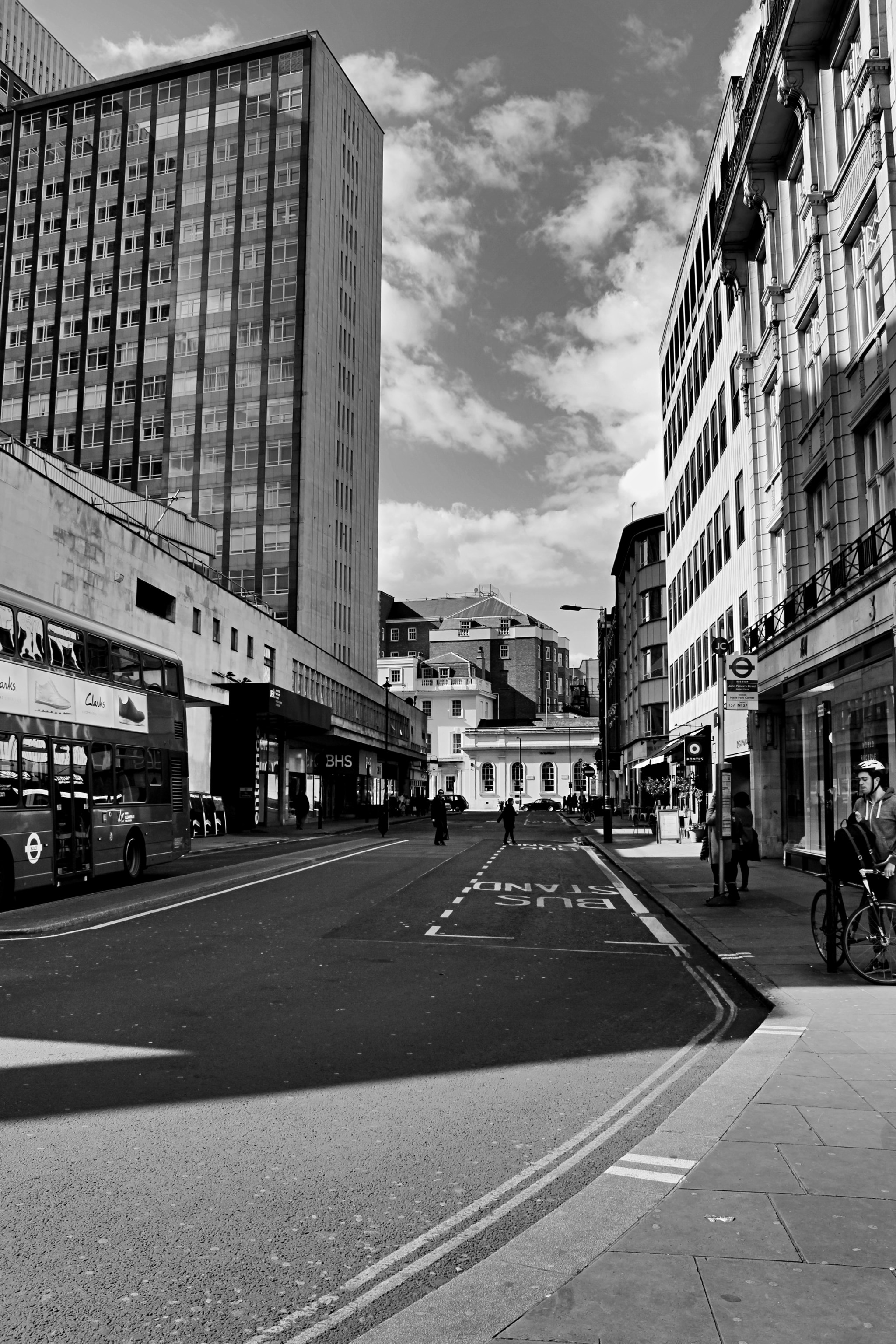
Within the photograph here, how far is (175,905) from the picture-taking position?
16812 mm

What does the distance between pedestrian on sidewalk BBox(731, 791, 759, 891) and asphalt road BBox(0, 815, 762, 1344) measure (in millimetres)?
5275

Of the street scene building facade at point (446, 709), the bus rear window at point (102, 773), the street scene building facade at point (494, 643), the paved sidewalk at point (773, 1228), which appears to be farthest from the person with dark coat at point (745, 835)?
the street scene building facade at point (494, 643)

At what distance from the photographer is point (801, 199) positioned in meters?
25.1

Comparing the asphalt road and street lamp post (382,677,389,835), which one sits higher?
street lamp post (382,677,389,835)

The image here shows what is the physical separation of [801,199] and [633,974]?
70.5 ft

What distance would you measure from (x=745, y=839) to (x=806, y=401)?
1166 cm

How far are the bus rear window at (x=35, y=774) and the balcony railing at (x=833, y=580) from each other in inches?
541

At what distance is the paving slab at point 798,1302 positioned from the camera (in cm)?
316

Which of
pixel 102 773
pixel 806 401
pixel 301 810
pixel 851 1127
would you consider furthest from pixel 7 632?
pixel 301 810

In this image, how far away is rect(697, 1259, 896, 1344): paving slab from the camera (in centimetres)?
316

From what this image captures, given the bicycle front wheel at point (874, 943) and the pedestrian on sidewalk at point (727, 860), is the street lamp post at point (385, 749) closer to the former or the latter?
the pedestrian on sidewalk at point (727, 860)

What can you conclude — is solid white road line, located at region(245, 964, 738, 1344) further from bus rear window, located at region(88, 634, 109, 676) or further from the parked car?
the parked car

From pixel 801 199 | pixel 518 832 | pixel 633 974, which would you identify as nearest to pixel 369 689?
pixel 518 832

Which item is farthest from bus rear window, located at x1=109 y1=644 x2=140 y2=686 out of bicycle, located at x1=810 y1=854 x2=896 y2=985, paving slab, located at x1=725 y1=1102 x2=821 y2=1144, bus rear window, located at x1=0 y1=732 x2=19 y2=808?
paving slab, located at x1=725 y1=1102 x2=821 y2=1144
